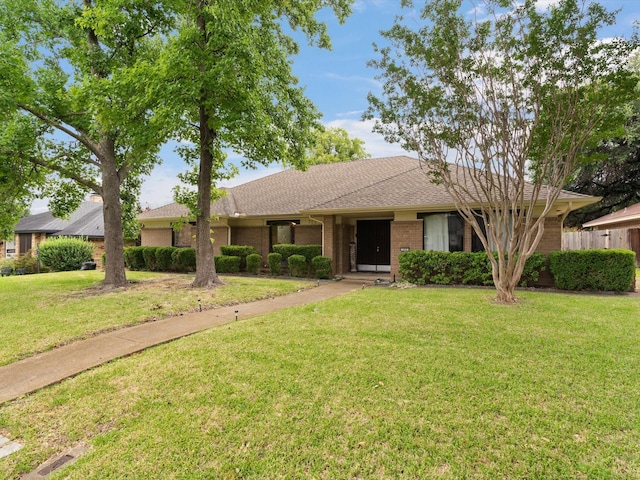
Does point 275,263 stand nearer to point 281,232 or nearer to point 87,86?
point 281,232

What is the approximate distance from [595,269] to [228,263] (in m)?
12.9

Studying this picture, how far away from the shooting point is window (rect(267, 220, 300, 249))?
→ 15633 mm

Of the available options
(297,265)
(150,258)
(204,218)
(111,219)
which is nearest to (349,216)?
(297,265)

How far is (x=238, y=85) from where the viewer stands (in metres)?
8.94

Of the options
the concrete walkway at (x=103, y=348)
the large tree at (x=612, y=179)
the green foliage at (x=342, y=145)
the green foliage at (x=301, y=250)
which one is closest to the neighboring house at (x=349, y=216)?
the green foliage at (x=301, y=250)

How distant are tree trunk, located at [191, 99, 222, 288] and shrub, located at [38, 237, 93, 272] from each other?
45.8 feet

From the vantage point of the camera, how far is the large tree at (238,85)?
28.7ft

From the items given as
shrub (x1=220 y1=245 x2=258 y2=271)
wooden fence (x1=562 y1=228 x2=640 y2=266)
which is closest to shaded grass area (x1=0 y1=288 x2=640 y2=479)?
shrub (x1=220 y1=245 x2=258 y2=271)

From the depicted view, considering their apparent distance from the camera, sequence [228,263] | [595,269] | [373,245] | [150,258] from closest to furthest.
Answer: [595,269] < [373,245] < [228,263] < [150,258]

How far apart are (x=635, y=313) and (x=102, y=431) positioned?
9182mm

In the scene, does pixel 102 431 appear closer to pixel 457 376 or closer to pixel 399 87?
pixel 457 376

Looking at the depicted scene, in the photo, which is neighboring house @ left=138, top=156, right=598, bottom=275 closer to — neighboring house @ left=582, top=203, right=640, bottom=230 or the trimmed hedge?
the trimmed hedge

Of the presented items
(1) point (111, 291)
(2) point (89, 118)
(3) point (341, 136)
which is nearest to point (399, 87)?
(2) point (89, 118)

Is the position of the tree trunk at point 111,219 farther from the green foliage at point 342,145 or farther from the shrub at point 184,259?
the green foliage at point 342,145
